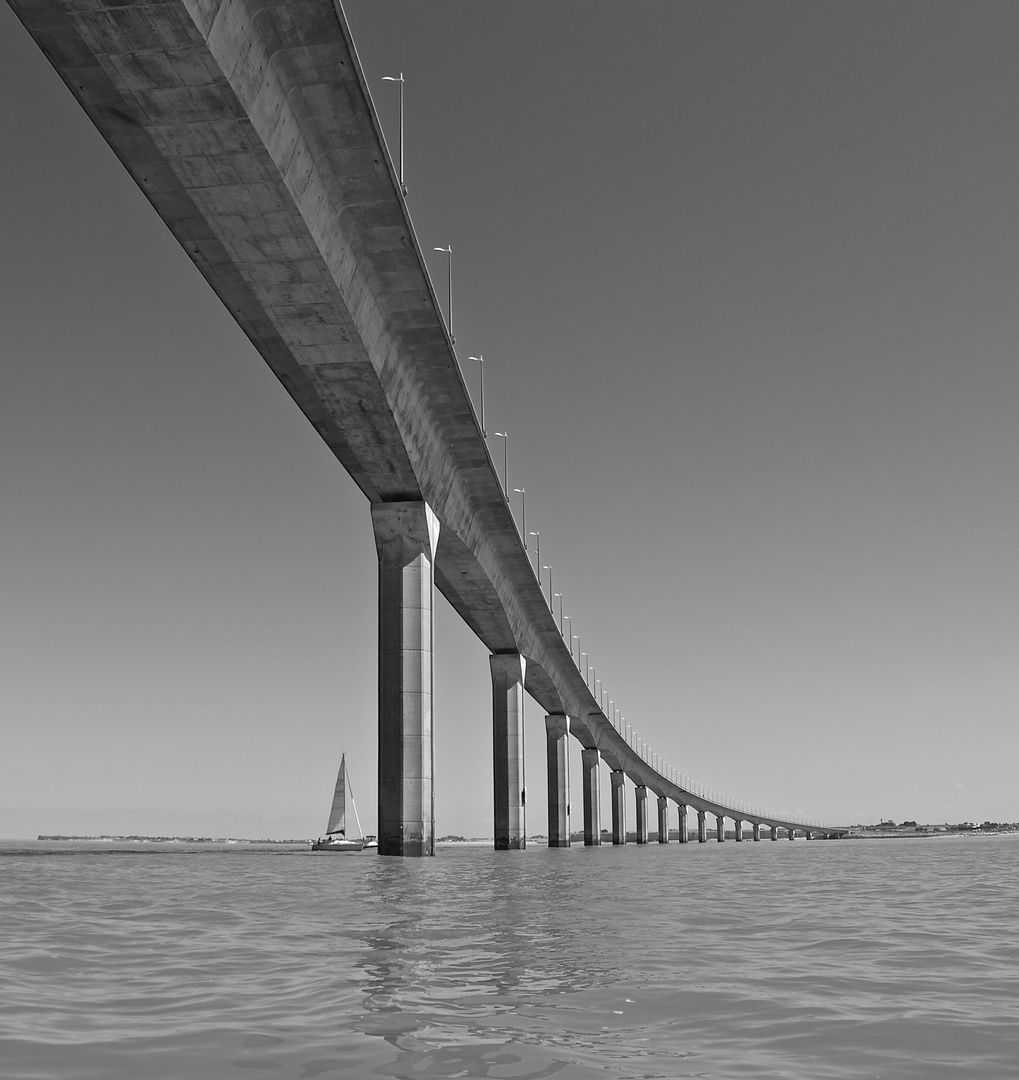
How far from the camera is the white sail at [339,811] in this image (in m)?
85.9

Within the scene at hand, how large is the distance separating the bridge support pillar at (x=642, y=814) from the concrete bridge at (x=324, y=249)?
269 feet

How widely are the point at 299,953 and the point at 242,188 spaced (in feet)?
52.8

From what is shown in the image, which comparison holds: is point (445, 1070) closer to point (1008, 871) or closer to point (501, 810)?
point (1008, 871)

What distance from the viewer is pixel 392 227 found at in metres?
25.0

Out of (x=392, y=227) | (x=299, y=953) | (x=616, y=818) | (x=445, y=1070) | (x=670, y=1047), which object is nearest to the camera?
(x=445, y=1070)

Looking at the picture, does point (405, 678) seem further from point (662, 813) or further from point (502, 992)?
point (662, 813)

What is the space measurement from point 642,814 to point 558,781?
5237cm

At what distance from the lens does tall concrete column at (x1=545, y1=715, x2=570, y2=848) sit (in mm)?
72250

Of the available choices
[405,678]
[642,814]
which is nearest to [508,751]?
[405,678]

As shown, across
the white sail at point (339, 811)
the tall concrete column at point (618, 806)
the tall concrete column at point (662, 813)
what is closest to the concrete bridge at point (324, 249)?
the white sail at point (339, 811)

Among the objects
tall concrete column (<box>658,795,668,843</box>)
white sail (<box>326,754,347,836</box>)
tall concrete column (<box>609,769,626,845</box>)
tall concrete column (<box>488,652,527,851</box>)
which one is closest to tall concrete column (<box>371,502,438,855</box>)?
tall concrete column (<box>488,652,527,851</box>)

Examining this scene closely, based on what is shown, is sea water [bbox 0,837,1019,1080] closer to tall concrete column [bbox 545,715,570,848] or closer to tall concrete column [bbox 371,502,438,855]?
tall concrete column [bbox 371,502,438,855]

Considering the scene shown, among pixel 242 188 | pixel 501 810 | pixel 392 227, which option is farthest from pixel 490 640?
pixel 242 188

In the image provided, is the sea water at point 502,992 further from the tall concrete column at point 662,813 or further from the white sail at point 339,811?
the tall concrete column at point 662,813
